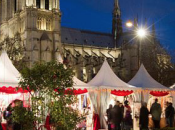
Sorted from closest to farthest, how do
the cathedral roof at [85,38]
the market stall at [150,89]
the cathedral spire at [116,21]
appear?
the market stall at [150,89]
the cathedral roof at [85,38]
the cathedral spire at [116,21]

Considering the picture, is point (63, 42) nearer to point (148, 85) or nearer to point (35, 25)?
point (35, 25)

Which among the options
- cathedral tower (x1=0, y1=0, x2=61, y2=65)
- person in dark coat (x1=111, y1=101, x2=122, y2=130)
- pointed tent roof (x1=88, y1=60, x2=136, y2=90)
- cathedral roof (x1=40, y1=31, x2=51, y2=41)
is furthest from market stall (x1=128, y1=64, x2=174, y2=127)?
cathedral roof (x1=40, y1=31, x2=51, y2=41)

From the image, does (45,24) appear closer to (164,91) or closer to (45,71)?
(164,91)

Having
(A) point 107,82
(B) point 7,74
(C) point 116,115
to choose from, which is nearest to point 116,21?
(A) point 107,82

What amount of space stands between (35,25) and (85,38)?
2454 cm

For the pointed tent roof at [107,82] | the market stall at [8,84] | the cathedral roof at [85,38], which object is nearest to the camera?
the market stall at [8,84]

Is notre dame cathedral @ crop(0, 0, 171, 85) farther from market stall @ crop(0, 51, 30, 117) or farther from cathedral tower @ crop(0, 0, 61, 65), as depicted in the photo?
market stall @ crop(0, 51, 30, 117)

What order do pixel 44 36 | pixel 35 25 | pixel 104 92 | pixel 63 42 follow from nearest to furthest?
pixel 104 92 → pixel 35 25 → pixel 44 36 → pixel 63 42

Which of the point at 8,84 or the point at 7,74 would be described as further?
the point at 7,74

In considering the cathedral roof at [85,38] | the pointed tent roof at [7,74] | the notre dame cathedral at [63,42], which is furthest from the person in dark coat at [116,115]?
the cathedral roof at [85,38]

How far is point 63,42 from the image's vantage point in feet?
247

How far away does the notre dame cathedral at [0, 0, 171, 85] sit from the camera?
59000 mm

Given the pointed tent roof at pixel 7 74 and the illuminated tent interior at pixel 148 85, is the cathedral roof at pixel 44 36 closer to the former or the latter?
the illuminated tent interior at pixel 148 85

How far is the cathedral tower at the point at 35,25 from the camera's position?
59.8 meters
